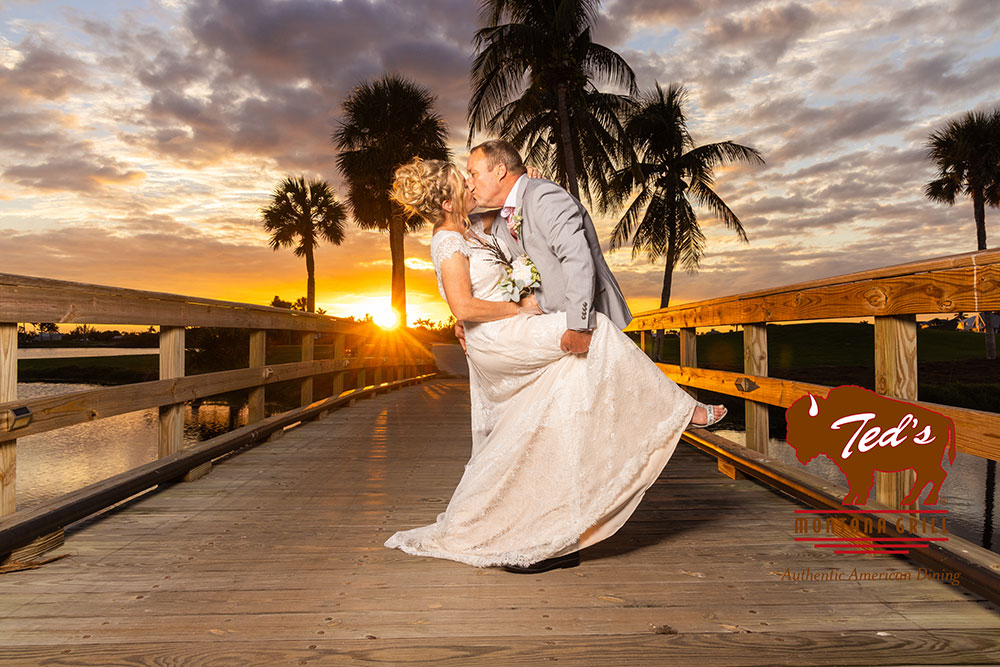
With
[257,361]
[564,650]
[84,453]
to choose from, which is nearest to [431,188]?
[564,650]

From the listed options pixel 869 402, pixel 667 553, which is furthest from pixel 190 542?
pixel 869 402

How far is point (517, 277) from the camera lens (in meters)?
2.65

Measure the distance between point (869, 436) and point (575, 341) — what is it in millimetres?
1332

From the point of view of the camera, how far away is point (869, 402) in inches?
107

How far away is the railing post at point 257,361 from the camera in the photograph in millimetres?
5359

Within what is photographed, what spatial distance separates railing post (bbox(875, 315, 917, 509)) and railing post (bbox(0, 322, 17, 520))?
138 inches

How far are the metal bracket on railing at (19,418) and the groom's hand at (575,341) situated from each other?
215cm

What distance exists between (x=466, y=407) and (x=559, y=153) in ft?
36.3

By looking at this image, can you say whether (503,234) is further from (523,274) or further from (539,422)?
(539,422)

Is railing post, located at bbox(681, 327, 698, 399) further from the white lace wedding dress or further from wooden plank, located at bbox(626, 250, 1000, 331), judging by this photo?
the white lace wedding dress

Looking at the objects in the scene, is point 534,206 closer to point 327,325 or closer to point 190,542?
point 190,542

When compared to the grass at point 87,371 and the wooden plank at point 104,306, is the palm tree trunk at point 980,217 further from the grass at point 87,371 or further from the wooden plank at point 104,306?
the grass at point 87,371

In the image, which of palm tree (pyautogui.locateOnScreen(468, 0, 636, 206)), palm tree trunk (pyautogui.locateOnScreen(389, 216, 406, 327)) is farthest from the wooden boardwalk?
palm tree trunk (pyautogui.locateOnScreen(389, 216, 406, 327))

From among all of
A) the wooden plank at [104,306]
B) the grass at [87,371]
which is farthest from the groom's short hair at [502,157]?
the grass at [87,371]
